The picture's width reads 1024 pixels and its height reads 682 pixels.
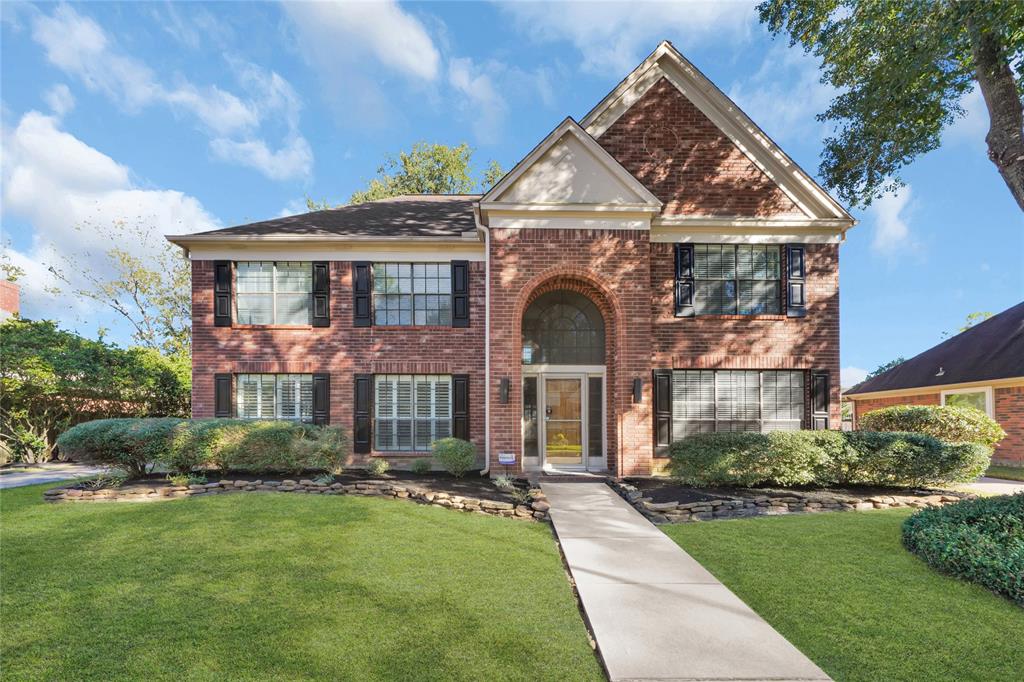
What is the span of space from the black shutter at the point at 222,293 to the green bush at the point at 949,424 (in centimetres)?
1687

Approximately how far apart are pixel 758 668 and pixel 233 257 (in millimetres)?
12302

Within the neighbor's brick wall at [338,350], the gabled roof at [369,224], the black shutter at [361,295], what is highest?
the gabled roof at [369,224]

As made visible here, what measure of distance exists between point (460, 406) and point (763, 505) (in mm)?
6391

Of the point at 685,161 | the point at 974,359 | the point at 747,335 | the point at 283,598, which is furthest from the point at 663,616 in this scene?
the point at 974,359

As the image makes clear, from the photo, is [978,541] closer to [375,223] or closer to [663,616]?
[663,616]

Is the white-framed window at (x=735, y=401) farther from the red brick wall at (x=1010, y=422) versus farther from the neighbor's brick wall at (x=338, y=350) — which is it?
the red brick wall at (x=1010, y=422)

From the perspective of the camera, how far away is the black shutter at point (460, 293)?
11.5 meters

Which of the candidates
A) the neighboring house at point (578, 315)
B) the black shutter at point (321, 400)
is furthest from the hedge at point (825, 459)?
the black shutter at point (321, 400)

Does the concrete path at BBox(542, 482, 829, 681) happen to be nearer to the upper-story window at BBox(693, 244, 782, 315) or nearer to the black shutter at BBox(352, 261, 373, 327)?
the upper-story window at BBox(693, 244, 782, 315)

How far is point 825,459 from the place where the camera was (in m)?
8.88

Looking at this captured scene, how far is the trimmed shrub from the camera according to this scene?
848 centimetres

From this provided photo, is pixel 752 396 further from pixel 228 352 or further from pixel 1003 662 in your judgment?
pixel 228 352

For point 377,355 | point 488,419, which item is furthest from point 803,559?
point 377,355

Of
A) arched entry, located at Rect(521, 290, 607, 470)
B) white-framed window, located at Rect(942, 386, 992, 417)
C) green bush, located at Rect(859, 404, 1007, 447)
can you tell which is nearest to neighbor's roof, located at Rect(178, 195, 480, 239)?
arched entry, located at Rect(521, 290, 607, 470)
